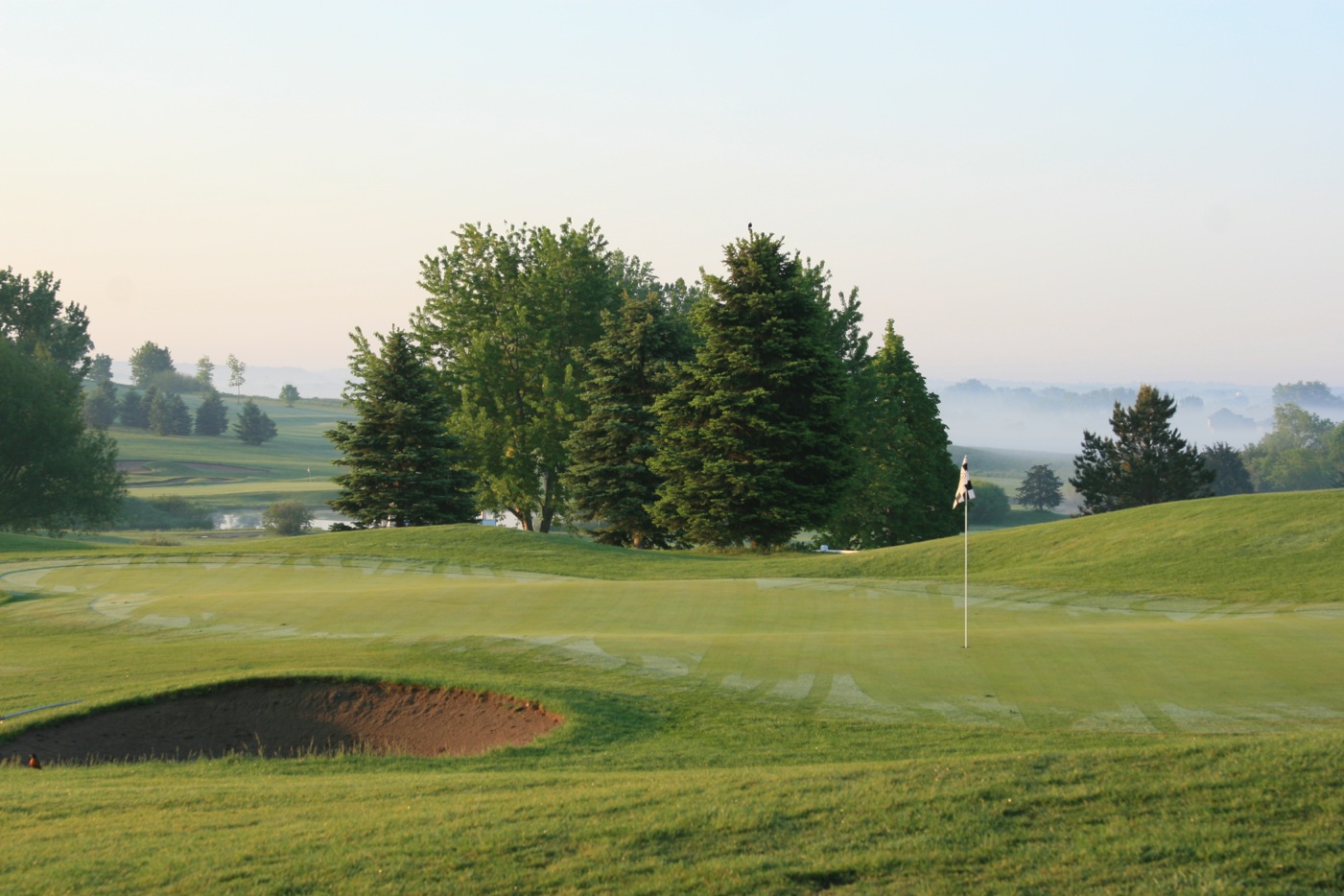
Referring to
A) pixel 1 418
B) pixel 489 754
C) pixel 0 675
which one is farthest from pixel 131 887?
pixel 1 418

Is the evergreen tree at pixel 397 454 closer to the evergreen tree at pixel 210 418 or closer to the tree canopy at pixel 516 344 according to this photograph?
the tree canopy at pixel 516 344

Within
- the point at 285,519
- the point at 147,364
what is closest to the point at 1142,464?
the point at 285,519

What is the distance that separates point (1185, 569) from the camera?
66.7 ft

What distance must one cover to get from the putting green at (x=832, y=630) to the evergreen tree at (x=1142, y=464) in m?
45.8

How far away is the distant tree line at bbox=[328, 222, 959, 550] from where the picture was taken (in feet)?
114

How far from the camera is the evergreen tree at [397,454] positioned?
1500 inches

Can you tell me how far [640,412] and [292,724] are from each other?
1127 inches

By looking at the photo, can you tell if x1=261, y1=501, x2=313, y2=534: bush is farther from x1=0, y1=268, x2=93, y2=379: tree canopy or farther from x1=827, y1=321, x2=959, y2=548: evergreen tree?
x1=827, y1=321, x2=959, y2=548: evergreen tree

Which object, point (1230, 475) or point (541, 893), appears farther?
point (1230, 475)

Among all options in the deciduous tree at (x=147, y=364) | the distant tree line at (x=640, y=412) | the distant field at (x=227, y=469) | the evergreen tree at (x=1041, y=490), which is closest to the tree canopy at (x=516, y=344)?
the distant tree line at (x=640, y=412)

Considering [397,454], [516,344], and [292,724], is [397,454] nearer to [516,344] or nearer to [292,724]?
[516,344]

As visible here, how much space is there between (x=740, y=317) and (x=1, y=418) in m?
41.8

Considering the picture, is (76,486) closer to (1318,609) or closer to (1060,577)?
(1060,577)

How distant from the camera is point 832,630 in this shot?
49.7 feet
